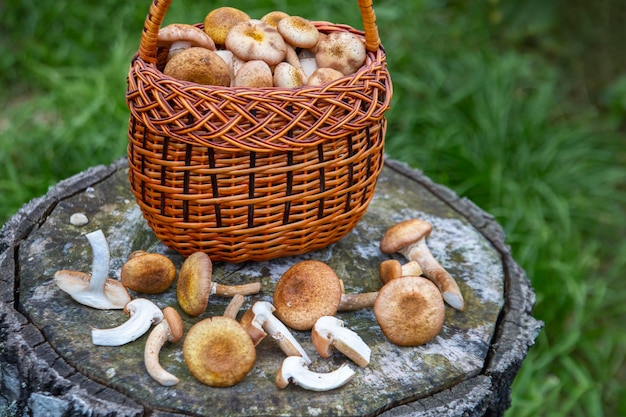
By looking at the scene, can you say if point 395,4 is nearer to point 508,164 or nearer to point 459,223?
point 508,164

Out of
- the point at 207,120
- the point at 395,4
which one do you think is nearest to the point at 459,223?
the point at 207,120

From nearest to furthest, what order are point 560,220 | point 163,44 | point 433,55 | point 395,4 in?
point 163,44, point 560,220, point 433,55, point 395,4

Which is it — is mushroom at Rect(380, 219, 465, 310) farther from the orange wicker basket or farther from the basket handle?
the basket handle

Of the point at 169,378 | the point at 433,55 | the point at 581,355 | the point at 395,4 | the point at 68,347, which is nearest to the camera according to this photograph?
the point at 169,378

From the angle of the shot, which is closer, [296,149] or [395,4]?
[296,149]

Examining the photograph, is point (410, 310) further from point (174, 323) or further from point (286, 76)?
point (286, 76)

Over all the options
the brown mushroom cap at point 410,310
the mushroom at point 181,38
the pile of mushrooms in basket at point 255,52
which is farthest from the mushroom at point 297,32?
the brown mushroom cap at point 410,310

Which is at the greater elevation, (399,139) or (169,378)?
(169,378)
